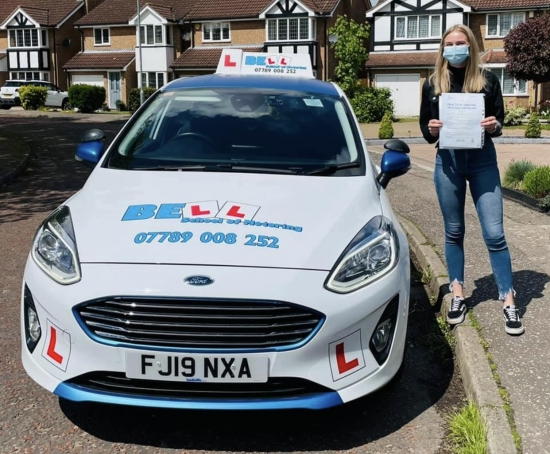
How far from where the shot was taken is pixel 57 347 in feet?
10.8

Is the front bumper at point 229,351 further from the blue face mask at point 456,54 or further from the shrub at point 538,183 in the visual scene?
the shrub at point 538,183

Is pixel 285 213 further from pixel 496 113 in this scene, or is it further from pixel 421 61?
pixel 421 61

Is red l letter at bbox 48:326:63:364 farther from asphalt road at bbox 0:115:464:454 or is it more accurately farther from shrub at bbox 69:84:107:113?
shrub at bbox 69:84:107:113

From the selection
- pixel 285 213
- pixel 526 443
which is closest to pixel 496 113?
pixel 285 213

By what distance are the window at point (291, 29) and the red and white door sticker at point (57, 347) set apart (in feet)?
139

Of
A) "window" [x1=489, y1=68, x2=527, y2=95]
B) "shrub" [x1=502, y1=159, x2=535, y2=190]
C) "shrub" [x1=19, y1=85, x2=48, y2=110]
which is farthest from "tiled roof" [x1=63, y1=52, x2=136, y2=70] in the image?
"shrub" [x1=502, y1=159, x2=535, y2=190]

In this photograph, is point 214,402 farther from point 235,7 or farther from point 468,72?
point 235,7

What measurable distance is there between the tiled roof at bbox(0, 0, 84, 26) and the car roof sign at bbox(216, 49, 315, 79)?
1977 inches

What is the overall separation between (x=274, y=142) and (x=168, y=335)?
6.11 ft

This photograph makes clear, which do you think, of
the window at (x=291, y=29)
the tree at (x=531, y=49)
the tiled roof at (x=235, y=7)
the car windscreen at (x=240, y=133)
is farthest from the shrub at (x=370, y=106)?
the car windscreen at (x=240, y=133)

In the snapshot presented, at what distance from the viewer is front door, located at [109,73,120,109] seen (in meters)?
49.2

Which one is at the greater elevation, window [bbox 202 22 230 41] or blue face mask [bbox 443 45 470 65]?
window [bbox 202 22 230 41]

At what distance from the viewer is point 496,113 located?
4656 millimetres

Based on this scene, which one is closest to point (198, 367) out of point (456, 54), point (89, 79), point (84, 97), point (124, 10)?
point (456, 54)
